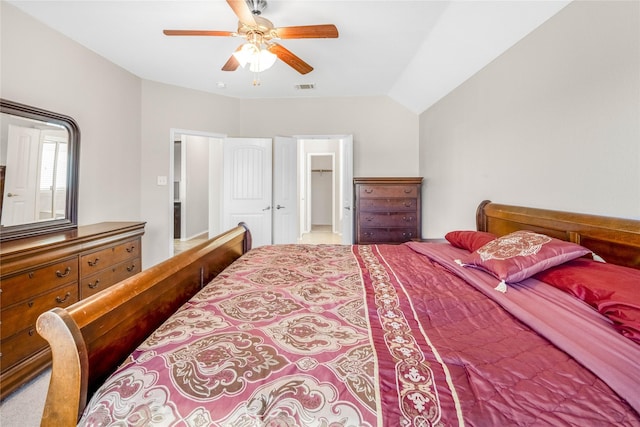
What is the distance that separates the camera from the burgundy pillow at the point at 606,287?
91cm

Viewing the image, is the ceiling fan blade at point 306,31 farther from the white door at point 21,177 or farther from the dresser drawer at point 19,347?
the dresser drawer at point 19,347

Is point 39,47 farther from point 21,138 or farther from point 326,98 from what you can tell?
point 326,98

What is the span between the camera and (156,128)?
378 cm

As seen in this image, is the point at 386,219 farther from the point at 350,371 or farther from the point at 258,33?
the point at 350,371

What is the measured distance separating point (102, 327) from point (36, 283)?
1.52 meters

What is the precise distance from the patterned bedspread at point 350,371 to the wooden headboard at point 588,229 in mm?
692

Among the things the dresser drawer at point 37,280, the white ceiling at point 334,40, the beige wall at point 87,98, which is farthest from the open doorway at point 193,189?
the dresser drawer at point 37,280

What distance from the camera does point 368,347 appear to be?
0.87 m

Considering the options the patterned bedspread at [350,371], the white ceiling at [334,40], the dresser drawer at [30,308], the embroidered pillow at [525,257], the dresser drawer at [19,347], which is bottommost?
the dresser drawer at [19,347]

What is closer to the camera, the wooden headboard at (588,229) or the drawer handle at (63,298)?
the wooden headboard at (588,229)

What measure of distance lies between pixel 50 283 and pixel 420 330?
2354 millimetres

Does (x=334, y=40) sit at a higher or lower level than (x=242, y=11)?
higher

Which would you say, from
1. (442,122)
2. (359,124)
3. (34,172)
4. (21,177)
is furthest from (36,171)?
(442,122)

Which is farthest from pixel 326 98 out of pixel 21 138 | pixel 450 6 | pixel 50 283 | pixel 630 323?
pixel 630 323
